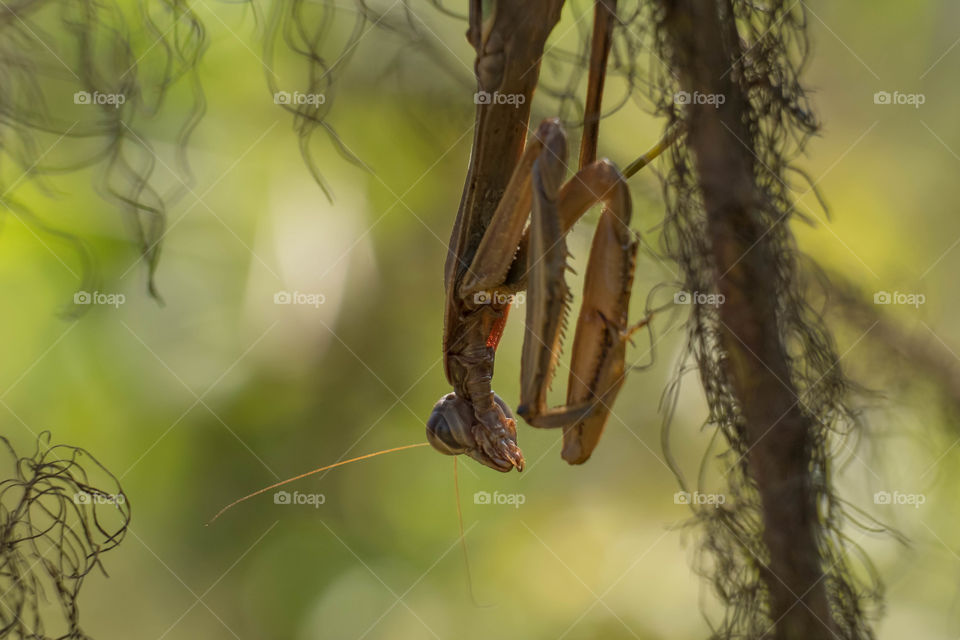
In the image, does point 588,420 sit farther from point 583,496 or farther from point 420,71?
point 583,496

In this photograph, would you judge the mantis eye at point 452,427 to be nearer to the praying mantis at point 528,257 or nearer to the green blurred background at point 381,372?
the praying mantis at point 528,257

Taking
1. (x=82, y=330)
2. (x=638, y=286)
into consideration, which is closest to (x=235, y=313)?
(x=82, y=330)

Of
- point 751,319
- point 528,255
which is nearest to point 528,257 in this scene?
point 528,255

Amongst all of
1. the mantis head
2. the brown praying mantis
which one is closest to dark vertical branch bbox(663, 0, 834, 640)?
the brown praying mantis

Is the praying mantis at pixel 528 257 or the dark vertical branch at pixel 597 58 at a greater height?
the dark vertical branch at pixel 597 58

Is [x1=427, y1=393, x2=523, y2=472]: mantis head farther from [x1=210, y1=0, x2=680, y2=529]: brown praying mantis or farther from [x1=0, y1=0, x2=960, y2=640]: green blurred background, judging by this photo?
[x1=0, y1=0, x2=960, y2=640]: green blurred background

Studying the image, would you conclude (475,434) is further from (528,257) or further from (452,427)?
(528,257)

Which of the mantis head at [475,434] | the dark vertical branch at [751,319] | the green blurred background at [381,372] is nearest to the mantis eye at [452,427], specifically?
the mantis head at [475,434]

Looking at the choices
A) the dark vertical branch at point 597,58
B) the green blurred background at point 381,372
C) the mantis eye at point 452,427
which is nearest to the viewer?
the dark vertical branch at point 597,58
